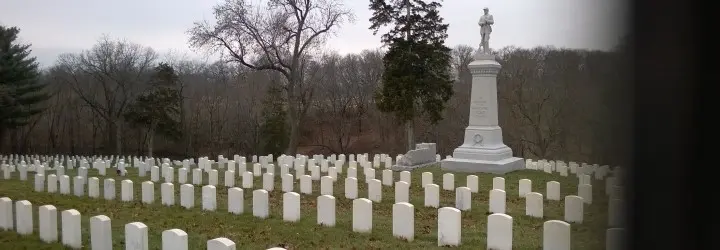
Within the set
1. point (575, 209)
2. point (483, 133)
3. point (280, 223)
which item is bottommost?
point (280, 223)

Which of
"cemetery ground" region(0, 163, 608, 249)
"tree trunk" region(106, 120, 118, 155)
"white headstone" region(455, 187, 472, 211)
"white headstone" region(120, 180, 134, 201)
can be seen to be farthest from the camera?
"tree trunk" region(106, 120, 118, 155)

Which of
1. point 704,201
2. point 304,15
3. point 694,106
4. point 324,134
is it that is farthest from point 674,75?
point 324,134

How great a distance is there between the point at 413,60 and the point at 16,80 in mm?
25365

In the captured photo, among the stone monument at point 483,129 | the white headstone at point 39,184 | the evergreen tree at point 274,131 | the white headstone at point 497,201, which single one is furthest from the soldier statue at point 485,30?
the evergreen tree at point 274,131

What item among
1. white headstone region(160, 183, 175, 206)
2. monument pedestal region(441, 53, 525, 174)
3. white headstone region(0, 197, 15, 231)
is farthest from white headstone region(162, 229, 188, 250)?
monument pedestal region(441, 53, 525, 174)

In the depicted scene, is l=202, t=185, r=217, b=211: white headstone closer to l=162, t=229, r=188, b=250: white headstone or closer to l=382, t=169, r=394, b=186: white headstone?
l=162, t=229, r=188, b=250: white headstone

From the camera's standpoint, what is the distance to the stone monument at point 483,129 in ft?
55.3

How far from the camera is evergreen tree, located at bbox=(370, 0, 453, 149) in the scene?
26.8 m

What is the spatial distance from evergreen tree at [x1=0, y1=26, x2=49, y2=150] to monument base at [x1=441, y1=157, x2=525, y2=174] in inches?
1054

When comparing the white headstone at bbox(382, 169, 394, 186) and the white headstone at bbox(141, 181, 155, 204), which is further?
the white headstone at bbox(382, 169, 394, 186)

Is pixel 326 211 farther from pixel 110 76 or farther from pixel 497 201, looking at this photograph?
pixel 110 76

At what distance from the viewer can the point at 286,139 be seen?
3672 cm

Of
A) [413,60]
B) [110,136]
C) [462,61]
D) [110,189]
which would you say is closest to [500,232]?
[110,189]

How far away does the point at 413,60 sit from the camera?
26750mm
